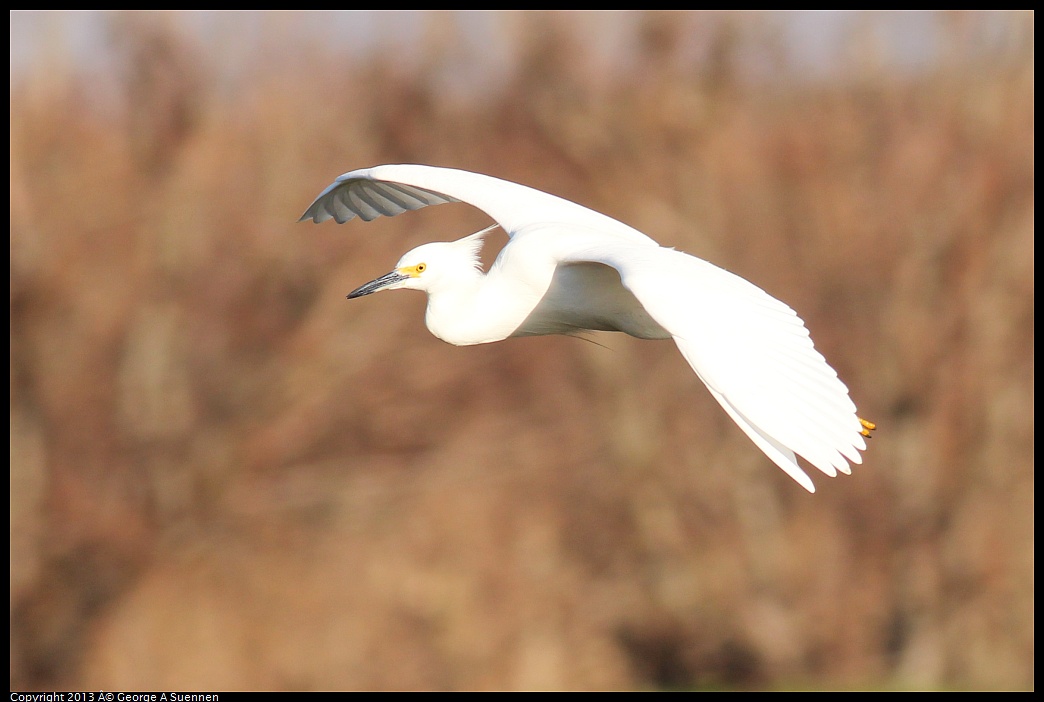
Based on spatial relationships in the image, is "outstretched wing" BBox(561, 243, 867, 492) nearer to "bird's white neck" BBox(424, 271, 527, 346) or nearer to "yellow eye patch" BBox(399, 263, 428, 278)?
"bird's white neck" BBox(424, 271, 527, 346)

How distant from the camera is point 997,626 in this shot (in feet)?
42.3

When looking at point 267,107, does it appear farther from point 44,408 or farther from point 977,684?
point 977,684

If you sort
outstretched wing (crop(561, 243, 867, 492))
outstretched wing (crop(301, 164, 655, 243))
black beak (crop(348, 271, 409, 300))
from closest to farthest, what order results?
outstretched wing (crop(561, 243, 867, 492))
black beak (crop(348, 271, 409, 300))
outstretched wing (crop(301, 164, 655, 243))

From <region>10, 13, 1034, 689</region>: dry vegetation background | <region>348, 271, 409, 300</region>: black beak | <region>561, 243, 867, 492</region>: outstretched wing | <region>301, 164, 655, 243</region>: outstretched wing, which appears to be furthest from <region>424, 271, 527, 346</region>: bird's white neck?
<region>10, 13, 1034, 689</region>: dry vegetation background

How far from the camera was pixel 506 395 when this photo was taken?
1305cm

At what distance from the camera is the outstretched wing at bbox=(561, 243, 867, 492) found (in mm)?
3137

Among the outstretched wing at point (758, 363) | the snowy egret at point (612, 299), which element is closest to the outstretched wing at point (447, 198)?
the snowy egret at point (612, 299)

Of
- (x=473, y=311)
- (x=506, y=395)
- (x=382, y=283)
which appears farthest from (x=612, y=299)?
(x=506, y=395)

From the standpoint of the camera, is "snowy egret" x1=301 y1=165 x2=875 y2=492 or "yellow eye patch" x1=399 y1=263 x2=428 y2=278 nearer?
"snowy egret" x1=301 y1=165 x2=875 y2=492

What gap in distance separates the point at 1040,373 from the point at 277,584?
748cm

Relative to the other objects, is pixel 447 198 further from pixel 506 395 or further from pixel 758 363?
pixel 506 395

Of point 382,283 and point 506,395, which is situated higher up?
point 382,283

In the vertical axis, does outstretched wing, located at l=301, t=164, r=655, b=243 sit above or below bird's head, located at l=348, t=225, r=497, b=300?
above

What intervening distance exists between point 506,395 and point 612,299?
28.1ft
